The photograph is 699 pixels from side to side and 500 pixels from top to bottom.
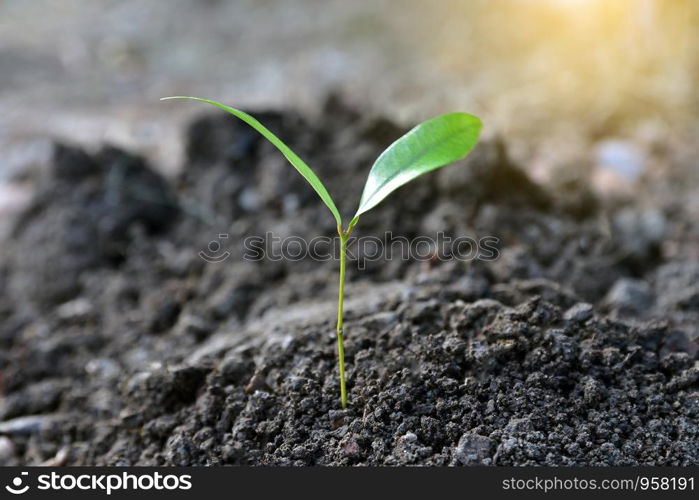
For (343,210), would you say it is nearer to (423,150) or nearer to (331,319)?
(331,319)

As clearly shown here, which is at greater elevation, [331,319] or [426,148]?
[426,148]

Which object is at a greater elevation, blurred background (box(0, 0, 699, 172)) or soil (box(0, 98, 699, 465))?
blurred background (box(0, 0, 699, 172))

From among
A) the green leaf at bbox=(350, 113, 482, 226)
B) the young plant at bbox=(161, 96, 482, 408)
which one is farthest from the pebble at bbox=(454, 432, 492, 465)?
the green leaf at bbox=(350, 113, 482, 226)

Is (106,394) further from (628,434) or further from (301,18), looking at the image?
(301,18)

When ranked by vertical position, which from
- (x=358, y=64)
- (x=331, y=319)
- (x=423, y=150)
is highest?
(x=358, y=64)

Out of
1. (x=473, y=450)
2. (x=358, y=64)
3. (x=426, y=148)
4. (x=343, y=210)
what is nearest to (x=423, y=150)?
(x=426, y=148)

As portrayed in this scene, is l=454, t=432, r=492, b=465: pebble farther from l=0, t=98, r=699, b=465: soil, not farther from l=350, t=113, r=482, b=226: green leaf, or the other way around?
l=350, t=113, r=482, b=226: green leaf
